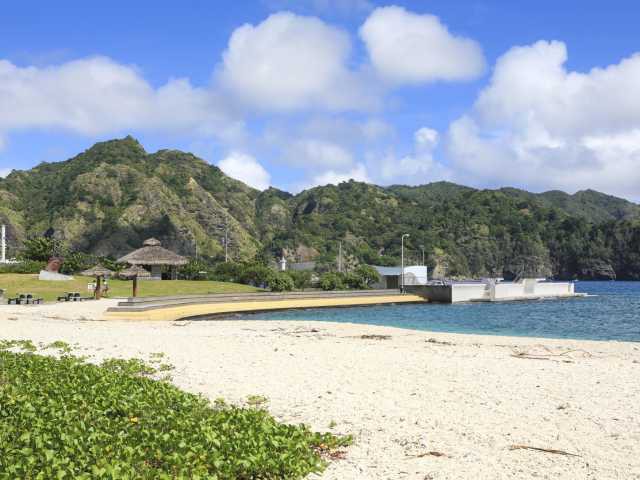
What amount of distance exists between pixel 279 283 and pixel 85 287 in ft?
65.8

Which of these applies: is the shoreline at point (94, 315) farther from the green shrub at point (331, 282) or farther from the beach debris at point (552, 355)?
the green shrub at point (331, 282)

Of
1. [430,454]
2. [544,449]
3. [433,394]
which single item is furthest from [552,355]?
[430,454]

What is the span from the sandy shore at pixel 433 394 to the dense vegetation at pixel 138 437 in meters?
0.74

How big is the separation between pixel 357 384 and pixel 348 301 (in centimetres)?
4434

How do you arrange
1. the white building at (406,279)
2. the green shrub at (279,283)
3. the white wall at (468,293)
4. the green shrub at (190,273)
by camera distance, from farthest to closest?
the white building at (406,279) → the green shrub at (190,273) → the white wall at (468,293) → the green shrub at (279,283)

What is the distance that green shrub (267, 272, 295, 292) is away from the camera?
62.3 m

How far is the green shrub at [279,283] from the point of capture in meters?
62.3

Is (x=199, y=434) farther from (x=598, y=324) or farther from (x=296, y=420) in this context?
(x=598, y=324)

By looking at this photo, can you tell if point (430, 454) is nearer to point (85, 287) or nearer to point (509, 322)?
point (509, 322)

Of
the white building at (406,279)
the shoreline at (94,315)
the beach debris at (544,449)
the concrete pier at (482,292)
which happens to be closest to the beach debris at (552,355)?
the shoreline at (94,315)

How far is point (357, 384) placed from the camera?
11516mm

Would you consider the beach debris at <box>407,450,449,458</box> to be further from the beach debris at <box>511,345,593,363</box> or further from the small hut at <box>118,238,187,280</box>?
the small hut at <box>118,238,187,280</box>

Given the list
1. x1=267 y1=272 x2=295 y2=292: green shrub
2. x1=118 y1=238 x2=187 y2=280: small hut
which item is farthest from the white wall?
x1=118 y1=238 x2=187 y2=280: small hut

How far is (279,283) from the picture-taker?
206 feet
